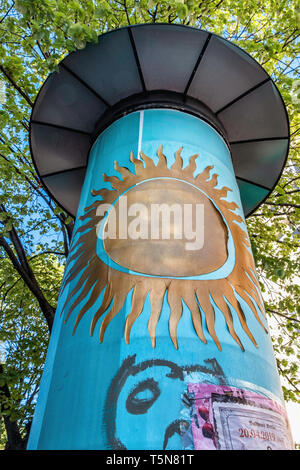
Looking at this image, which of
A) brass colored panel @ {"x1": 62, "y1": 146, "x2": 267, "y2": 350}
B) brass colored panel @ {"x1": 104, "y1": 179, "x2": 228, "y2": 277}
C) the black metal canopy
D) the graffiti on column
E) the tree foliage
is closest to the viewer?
the graffiti on column

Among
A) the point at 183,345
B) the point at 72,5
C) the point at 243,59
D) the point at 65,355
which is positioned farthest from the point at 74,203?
the point at 183,345

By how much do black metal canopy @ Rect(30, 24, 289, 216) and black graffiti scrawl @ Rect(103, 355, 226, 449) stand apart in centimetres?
324

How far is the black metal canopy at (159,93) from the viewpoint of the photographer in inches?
177

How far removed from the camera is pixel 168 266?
293cm

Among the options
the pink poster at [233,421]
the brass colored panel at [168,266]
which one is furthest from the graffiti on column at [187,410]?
the brass colored panel at [168,266]

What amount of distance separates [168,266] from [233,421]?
1.20 meters

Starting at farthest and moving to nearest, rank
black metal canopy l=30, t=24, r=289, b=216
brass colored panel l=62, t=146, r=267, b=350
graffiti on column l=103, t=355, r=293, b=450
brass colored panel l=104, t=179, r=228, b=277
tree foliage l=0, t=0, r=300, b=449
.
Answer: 1. tree foliage l=0, t=0, r=300, b=449
2. black metal canopy l=30, t=24, r=289, b=216
3. brass colored panel l=104, t=179, r=228, b=277
4. brass colored panel l=62, t=146, r=267, b=350
5. graffiti on column l=103, t=355, r=293, b=450

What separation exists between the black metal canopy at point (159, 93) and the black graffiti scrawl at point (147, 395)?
10.6 ft

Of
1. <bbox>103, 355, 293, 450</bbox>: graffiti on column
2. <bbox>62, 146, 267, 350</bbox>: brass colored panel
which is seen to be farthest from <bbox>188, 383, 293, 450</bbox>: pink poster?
<bbox>62, 146, 267, 350</bbox>: brass colored panel

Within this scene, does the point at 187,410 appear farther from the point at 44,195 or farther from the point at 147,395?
the point at 44,195

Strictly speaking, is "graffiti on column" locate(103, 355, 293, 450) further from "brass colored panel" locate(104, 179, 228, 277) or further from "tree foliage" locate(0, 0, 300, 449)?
"tree foliage" locate(0, 0, 300, 449)

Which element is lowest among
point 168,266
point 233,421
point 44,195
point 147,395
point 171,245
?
point 233,421

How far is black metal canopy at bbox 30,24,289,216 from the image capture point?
4504 millimetres

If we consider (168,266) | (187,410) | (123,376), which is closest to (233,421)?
(187,410)
